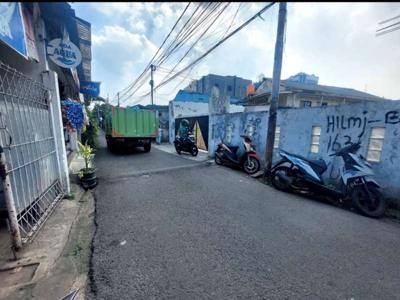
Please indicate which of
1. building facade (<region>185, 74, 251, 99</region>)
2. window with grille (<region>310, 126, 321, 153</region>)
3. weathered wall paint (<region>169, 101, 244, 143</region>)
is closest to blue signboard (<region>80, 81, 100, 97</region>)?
weathered wall paint (<region>169, 101, 244, 143</region>)

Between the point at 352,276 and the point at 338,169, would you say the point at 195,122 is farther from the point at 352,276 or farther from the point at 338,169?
the point at 352,276

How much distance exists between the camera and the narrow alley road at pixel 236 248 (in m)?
2.04

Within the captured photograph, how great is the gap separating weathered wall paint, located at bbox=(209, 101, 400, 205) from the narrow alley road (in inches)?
44.7

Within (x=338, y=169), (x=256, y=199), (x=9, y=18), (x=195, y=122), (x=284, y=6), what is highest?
(x=284, y=6)

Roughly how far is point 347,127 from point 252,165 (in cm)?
266

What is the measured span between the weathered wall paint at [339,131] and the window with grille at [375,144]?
0.20 feet

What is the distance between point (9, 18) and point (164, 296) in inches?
141

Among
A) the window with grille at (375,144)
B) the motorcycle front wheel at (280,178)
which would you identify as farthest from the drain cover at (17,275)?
the window with grille at (375,144)

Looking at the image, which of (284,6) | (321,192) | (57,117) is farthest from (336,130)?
(57,117)

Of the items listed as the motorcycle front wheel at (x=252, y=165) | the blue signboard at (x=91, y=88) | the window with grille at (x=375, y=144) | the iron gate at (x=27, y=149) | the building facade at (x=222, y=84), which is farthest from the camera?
the building facade at (x=222, y=84)

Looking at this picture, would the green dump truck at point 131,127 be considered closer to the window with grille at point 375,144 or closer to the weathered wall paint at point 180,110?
the weathered wall paint at point 180,110

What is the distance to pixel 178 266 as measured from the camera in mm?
2318

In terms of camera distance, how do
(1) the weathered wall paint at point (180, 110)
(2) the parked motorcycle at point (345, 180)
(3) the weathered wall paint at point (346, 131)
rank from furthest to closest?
(1) the weathered wall paint at point (180, 110), (3) the weathered wall paint at point (346, 131), (2) the parked motorcycle at point (345, 180)

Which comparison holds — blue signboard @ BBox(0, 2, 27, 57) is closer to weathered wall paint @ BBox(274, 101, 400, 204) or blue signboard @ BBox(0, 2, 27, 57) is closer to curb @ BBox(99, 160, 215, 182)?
curb @ BBox(99, 160, 215, 182)
